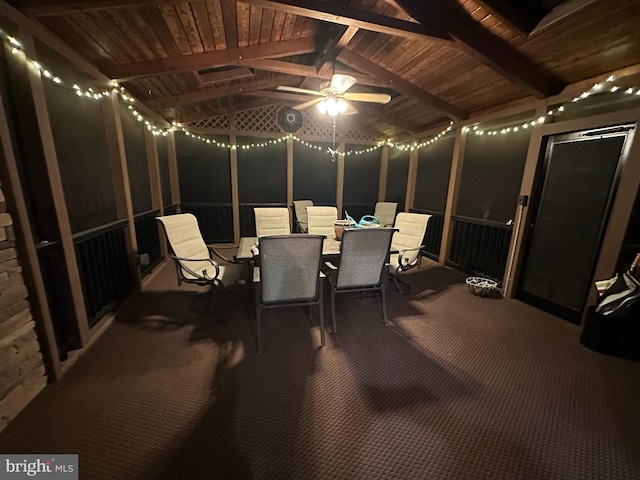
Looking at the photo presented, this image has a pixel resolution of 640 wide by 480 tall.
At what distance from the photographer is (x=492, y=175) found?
3211 mm

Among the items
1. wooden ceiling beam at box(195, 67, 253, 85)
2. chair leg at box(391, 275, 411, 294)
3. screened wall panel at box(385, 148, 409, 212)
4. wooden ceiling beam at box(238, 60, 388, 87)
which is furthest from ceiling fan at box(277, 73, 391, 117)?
screened wall panel at box(385, 148, 409, 212)

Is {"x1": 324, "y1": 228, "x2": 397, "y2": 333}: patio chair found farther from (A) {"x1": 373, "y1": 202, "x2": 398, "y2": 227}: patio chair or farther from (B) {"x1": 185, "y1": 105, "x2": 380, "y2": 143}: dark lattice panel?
(B) {"x1": 185, "y1": 105, "x2": 380, "y2": 143}: dark lattice panel

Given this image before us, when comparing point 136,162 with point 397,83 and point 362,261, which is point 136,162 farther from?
point 397,83

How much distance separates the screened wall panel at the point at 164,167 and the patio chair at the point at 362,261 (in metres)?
3.22

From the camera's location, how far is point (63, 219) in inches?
65.4

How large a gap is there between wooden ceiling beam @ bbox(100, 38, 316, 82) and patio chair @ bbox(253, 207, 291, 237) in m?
1.55

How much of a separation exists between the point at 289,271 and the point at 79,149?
6.32ft

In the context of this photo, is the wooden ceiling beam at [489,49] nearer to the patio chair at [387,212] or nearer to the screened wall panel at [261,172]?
the patio chair at [387,212]

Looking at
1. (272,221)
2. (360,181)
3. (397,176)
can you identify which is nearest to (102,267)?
(272,221)

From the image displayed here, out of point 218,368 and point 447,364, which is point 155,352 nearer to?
point 218,368

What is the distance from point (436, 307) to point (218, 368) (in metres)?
A: 2.11

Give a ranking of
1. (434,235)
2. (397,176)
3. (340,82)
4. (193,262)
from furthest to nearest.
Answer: (397,176) < (434,235) < (193,262) < (340,82)

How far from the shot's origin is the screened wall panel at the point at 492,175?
9.54 feet

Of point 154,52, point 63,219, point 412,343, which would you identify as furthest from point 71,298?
point 412,343
